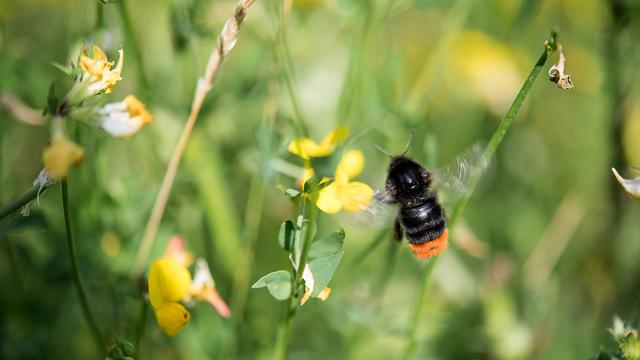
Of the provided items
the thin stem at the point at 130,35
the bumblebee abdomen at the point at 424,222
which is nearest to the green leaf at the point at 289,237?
the bumblebee abdomen at the point at 424,222

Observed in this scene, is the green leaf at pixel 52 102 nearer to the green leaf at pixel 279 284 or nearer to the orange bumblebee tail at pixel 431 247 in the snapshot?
the green leaf at pixel 279 284

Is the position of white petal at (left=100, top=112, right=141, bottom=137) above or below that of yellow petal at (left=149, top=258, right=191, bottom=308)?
above

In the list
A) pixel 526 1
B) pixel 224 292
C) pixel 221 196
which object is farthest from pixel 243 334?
pixel 526 1

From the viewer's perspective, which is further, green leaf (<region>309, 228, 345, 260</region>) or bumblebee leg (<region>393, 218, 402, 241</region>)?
bumblebee leg (<region>393, 218, 402, 241</region>)

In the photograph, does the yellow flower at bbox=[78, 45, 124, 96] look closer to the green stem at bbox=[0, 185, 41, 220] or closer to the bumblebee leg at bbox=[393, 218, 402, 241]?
the green stem at bbox=[0, 185, 41, 220]

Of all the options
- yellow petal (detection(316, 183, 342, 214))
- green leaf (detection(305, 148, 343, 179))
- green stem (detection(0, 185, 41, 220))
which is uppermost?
green leaf (detection(305, 148, 343, 179))

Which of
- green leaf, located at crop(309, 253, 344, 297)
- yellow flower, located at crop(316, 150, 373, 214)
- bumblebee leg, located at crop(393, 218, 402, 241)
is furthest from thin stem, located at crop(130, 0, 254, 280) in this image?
bumblebee leg, located at crop(393, 218, 402, 241)

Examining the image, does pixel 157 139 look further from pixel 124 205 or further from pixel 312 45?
pixel 312 45
